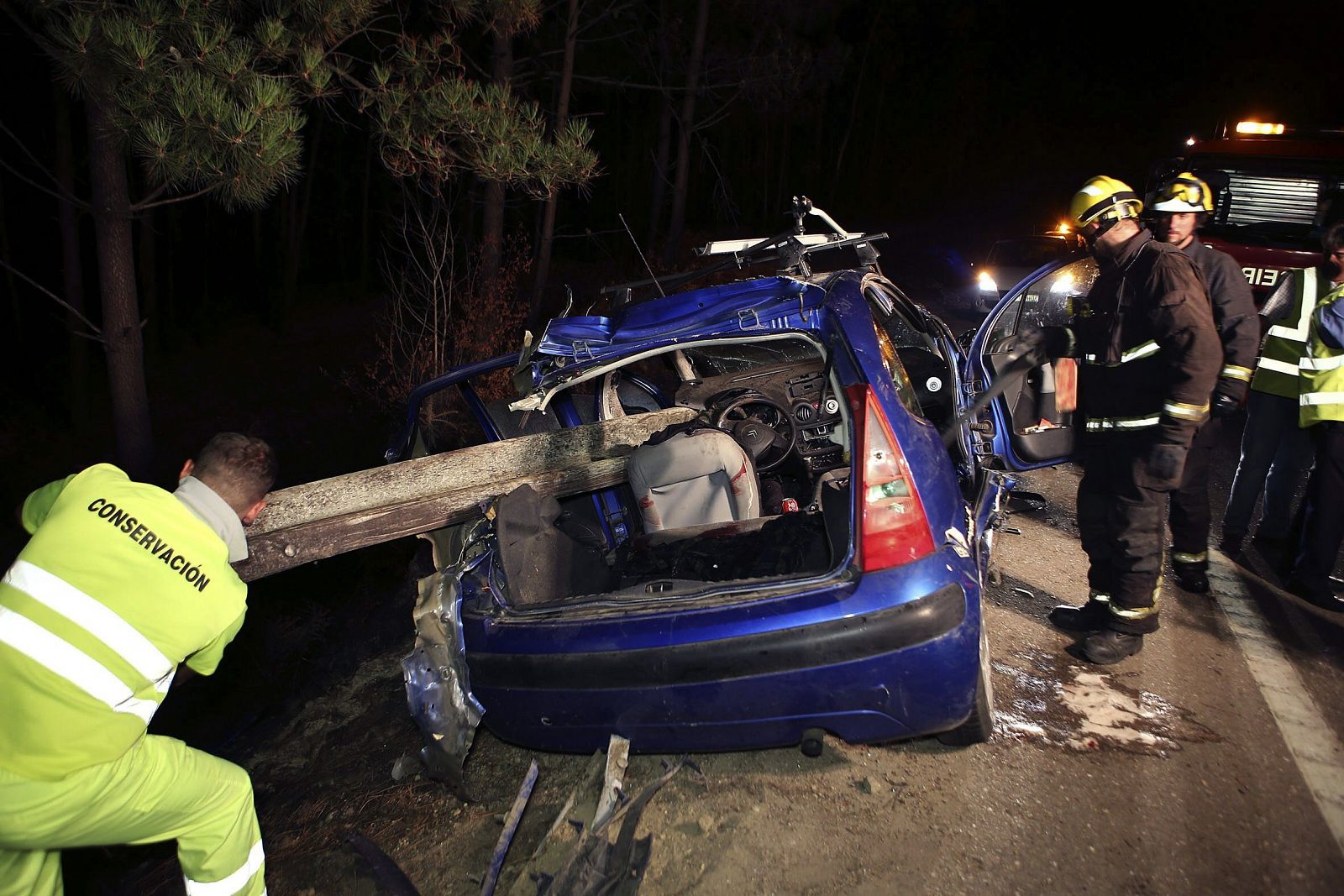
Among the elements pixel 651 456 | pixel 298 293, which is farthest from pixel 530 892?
pixel 298 293

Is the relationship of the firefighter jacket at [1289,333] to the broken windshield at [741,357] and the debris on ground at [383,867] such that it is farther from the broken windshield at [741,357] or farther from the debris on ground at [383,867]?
the debris on ground at [383,867]

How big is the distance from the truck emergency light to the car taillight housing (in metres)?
7.86

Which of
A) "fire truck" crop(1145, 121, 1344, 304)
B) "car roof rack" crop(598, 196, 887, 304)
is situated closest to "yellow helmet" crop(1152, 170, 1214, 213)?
"car roof rack" crop(598, 196, 887, 304)

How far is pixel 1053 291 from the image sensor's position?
645 cm

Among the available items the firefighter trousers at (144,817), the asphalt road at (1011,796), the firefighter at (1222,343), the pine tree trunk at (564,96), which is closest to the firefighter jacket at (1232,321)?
the firefighter at (1222,343)

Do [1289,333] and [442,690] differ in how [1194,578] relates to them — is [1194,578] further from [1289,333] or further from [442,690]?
[442,690]

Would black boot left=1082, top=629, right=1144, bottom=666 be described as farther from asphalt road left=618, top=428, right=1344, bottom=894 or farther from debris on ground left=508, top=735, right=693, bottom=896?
debris on ground left=508, top=735, right=693, bottom=896

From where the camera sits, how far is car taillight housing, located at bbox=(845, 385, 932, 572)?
2.39 m

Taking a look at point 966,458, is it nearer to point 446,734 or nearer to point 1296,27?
point 446,734

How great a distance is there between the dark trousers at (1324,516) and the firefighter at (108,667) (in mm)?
4500

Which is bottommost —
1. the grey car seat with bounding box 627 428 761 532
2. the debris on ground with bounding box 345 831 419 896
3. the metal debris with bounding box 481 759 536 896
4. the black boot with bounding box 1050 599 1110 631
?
the debris on ground with bounding box 345 831 419 896

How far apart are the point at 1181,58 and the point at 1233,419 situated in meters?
38.1

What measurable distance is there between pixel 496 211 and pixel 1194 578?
7692mm

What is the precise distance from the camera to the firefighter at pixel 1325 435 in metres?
3.74
